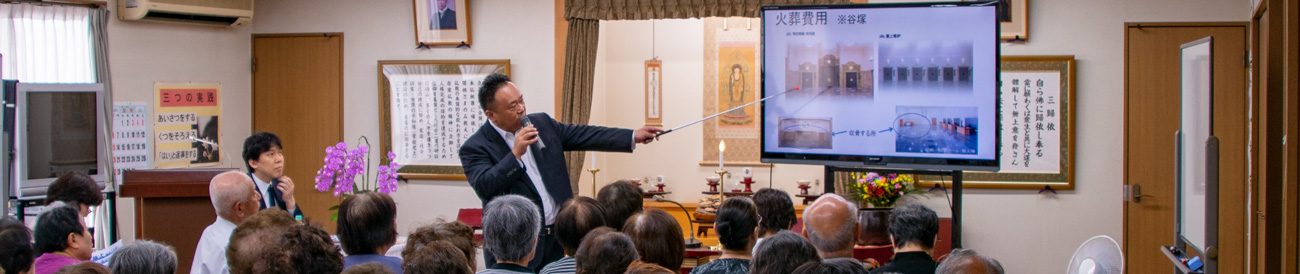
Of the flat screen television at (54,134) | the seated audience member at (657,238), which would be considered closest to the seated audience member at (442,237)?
the seated audience member at (657,238)

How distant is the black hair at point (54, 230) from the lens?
3.01 metres

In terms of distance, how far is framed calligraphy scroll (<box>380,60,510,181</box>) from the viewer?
258 inches

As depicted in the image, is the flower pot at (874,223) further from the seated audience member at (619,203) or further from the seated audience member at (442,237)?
the seated audience member at (442,237)

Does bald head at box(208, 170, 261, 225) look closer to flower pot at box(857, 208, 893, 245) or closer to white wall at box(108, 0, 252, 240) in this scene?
flower pot at box(857, 208, 893, 245)

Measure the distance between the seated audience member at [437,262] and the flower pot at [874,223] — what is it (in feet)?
7.37

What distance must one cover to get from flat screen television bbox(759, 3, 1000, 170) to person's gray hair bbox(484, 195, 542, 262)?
176 centimetres

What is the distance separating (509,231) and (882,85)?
1.92m

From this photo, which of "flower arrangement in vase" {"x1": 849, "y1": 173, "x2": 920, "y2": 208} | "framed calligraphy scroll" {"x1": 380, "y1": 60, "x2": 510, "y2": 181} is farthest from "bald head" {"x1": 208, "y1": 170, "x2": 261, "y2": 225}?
"flower arrangement in vase" {"x1": 849, "y1": 173, "x2": 920, "y2": 208}

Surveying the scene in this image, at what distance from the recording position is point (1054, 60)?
5672mm

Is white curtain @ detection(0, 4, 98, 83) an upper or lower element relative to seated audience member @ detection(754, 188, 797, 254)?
upper

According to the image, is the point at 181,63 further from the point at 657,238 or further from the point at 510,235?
the point at 657,238

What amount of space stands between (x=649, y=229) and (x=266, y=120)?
16.2ft

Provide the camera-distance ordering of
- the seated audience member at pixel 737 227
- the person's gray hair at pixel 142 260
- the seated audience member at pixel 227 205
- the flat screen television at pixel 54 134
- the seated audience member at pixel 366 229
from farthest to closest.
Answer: the flat screen television at pixel 54 134, the seated audience member at pixel 227 205, the seated audience member at pixel 737 227, the seated audience member at pixel 366 229, the person's gray hair at pixel 142 260

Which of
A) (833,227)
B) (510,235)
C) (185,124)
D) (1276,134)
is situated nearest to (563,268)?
(510,235)
